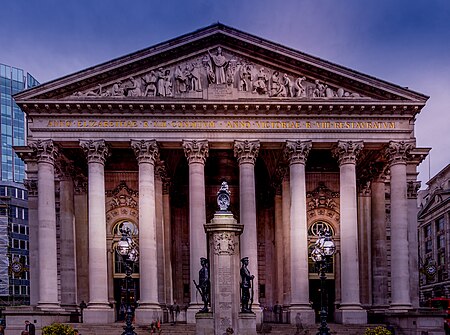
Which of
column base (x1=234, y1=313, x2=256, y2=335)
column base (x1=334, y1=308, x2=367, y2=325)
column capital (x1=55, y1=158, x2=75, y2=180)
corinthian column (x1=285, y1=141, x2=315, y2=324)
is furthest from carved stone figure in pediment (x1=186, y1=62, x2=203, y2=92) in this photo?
column base (x1=234, y1=313, x2=256, y2=335)

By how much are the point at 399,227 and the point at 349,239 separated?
383cm

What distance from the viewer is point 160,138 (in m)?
51.6

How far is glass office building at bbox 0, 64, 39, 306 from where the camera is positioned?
11412 cm

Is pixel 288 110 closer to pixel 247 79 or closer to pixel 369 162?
pixel 247 79

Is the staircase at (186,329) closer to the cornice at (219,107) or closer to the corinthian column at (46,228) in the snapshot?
the corinthian column at (46,228)

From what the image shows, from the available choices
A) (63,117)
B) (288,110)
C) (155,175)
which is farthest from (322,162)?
(63,117)

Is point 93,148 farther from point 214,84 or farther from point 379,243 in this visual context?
point 379,243

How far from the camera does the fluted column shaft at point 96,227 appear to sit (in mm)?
50250

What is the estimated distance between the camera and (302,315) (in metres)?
50.6

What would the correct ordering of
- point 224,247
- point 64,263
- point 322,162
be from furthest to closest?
point 322,162
point 64,263
point 224,247

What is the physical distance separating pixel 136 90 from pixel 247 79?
8086 millimetres

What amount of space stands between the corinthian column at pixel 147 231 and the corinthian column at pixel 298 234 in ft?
32.4

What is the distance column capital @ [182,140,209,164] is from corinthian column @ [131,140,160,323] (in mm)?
2256

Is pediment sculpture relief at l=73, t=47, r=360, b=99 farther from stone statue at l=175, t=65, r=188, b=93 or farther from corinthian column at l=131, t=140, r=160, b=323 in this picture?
corinthian column at l=131, t=140, r=160, b=323
